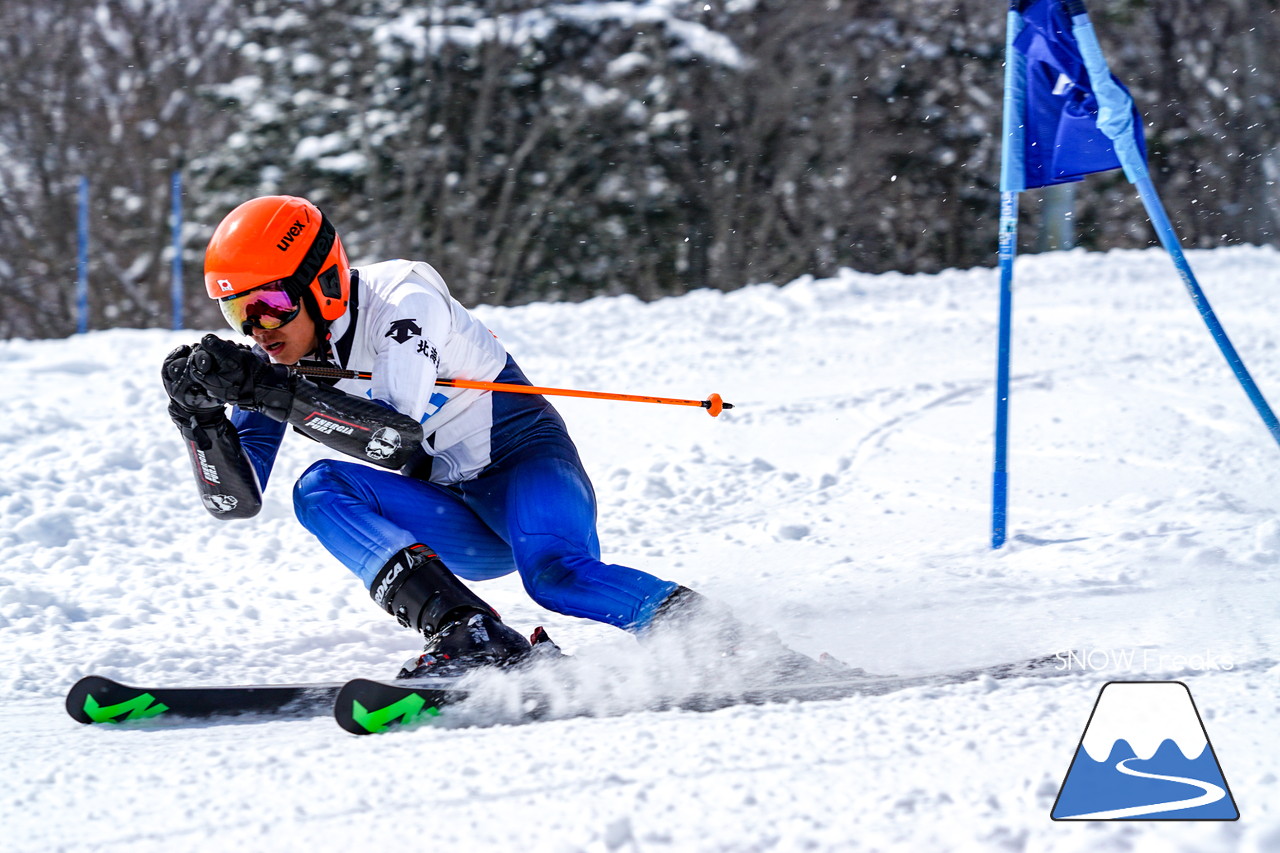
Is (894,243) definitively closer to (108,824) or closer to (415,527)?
(415,527)

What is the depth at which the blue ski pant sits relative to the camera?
283 cm

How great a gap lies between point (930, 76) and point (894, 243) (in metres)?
2.04

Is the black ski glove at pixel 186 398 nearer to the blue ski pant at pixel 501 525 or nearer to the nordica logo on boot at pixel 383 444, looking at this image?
the blue ski pant at pixel 501 525

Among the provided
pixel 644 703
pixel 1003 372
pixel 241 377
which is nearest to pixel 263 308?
pixel 241 377

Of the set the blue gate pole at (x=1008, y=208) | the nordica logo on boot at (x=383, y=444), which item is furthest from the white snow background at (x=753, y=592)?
the nordica logo on boot at (x=383, y=444)

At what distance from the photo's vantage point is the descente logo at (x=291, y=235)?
2.81 meters

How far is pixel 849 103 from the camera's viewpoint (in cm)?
1416

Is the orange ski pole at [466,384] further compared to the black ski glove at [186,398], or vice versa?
the orange ski pole at [466,384]

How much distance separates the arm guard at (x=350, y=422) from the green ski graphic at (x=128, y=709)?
2.24 ft

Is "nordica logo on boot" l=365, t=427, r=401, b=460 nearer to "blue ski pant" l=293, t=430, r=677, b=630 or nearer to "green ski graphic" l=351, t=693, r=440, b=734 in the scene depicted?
"blue ski pant" l=293, t=430, r=677, b=630

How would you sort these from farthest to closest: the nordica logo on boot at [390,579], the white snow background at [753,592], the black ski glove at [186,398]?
the nordica logo on boot at [390,579]
the black ski glove at [186,398]
the white snow background at [753,592]

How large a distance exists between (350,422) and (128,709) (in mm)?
797

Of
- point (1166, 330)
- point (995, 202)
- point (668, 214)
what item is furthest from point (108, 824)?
point (995, 202)

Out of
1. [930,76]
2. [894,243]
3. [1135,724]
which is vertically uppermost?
[930,76]
